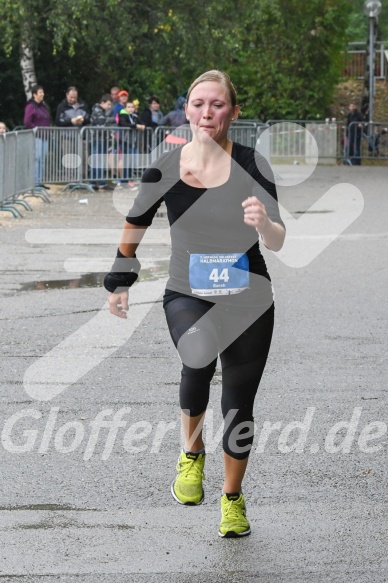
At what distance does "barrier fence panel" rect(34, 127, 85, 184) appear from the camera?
22516mm

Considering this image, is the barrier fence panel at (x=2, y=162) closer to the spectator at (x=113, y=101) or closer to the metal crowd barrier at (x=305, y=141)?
the spectator at (x=113, y=101)

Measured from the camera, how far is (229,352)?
5332 mm

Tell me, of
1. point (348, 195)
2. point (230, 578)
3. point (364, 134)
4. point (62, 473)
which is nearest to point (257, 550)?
point (230, 578)

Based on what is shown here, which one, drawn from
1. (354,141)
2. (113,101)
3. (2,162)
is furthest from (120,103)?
(354,141)

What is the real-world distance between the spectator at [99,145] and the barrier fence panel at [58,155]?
319 millimetres

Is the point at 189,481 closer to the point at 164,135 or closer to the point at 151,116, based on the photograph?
the point at 164,135

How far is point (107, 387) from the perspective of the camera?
8156 mm

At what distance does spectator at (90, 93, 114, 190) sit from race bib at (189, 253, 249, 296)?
18.9 m

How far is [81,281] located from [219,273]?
319 inches

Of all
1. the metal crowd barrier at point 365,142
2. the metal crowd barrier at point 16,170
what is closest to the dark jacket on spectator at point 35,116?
the metal crowd barrier at point 16,170

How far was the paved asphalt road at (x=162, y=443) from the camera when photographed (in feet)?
16.3

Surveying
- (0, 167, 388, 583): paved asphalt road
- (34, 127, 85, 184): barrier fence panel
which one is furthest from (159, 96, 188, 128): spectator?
(0, 167, 388, 583): paved asphalt road

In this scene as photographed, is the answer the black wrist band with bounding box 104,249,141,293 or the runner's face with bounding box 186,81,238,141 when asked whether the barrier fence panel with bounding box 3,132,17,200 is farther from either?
the runner's face with bounding box 186,81,238,141

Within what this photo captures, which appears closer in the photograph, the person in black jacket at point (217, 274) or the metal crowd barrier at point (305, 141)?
the person in black jacket at point (217, 274)
